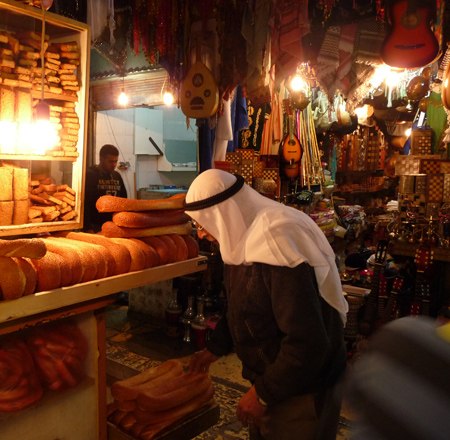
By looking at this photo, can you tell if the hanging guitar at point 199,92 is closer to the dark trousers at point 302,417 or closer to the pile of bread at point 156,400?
the pile of bread at point 156,400

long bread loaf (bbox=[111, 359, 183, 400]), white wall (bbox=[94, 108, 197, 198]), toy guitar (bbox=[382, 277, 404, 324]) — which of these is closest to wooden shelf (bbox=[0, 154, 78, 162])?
long bread loaf (bbox=[111, 359, 183, 400])

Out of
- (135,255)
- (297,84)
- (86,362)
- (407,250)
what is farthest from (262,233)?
(297,84)

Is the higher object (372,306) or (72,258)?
(72,258)

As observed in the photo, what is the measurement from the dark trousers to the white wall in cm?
645

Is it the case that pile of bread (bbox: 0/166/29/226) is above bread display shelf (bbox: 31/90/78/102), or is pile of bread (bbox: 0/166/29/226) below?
below

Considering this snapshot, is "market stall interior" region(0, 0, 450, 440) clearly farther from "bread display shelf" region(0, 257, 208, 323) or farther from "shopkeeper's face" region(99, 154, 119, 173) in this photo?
"shopkeeper's face" region(99, 154, 119, 173)

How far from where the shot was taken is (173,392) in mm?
2469

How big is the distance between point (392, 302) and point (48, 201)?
11.7 ft

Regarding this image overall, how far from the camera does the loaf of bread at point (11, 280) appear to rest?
76.3 inches

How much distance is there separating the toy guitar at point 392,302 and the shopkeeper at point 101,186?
329 cm

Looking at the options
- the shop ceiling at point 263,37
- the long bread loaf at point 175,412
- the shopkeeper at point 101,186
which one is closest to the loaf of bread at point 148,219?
the long bread loaf at point 175,412

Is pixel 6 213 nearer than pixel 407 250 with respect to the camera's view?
Yes

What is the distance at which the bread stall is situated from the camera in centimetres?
212

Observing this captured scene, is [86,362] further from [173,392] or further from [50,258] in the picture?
[50,258]
